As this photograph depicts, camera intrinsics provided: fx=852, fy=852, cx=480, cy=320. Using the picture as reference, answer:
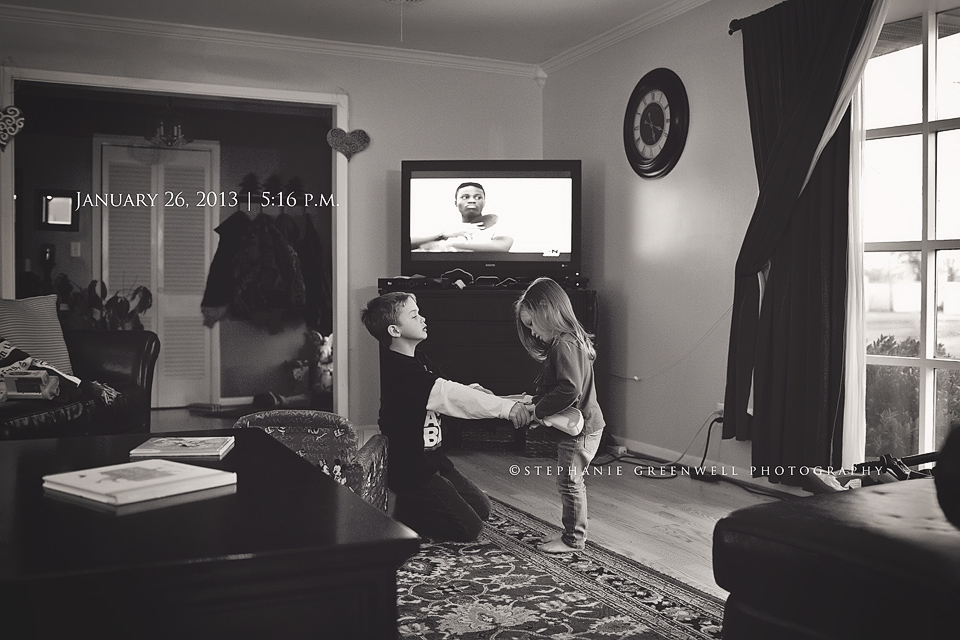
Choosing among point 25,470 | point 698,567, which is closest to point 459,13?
point 698,567

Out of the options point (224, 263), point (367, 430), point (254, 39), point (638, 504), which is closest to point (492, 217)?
point (367, 430)

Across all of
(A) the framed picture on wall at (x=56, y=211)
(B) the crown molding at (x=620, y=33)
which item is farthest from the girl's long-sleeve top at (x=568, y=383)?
(A) the framed picture on wall at (x=56, y=211)

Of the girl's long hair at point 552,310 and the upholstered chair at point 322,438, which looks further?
the girl's long hair at point 552,310

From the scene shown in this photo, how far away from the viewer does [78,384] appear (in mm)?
3311

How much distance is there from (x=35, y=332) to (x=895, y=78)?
359 cm

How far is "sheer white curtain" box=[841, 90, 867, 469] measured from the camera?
319 cm

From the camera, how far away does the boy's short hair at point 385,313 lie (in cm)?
276

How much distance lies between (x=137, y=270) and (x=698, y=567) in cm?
490

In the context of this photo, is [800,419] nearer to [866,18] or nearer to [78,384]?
[866,18]

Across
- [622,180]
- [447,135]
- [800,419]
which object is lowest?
[800,419]

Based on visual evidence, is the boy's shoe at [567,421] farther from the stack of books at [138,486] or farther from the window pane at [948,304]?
the window pane at [948,304]

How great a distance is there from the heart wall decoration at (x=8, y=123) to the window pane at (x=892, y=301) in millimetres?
4107

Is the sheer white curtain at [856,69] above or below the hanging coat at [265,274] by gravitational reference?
above

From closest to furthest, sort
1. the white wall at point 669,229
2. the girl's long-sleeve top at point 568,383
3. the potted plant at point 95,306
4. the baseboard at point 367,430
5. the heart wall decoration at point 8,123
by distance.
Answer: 1. the girl's long-sleeve top at point 568,383
2. the white wall at point 669,229
3. the heart wall decoration at point 8,123
4. the baseboard at point 367,430
5. the potted plant at point 95,306
